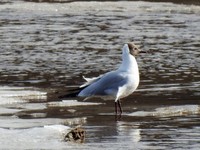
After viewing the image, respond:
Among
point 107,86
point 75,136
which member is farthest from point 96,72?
point 75,136

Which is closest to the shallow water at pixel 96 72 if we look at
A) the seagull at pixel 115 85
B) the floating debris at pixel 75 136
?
the floating debris at pixel 75 136

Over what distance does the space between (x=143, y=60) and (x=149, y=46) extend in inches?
89.0

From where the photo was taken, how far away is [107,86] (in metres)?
11.5

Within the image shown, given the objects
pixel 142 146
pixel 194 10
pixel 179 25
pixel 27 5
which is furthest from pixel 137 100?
pixel 27 5

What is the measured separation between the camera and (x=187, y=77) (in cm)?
1531

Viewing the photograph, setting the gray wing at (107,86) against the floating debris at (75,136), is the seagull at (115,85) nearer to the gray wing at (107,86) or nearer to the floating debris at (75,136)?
the gray wing at (107,86)

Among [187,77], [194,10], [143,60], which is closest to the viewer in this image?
[187,77]

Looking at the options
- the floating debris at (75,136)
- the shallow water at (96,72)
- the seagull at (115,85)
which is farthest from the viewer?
the seagull at (115,85)

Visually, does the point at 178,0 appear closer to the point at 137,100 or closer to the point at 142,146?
the point at 137,100

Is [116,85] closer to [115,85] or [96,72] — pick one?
[115,85]

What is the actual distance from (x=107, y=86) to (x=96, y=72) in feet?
15.6

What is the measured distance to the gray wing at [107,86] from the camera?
453 inches

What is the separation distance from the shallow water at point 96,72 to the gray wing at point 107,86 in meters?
0.27

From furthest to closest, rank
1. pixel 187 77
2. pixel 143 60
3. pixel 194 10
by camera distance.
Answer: pixel 194 10 < pixel 143 60 < pixel 187 77
